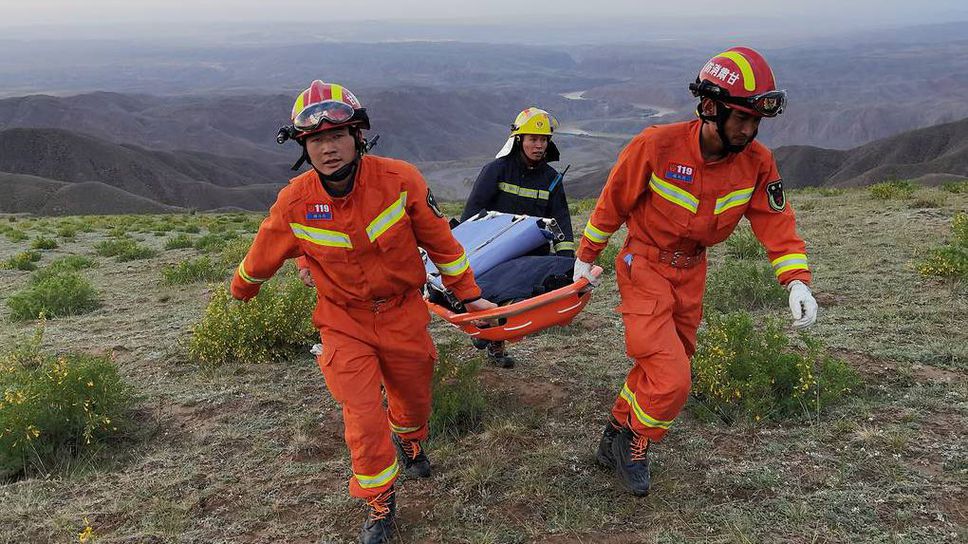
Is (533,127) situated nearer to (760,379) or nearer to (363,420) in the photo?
(760,379)

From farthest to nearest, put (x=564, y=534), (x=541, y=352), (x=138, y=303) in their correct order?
(x=138, y=303), (x=541, y=352), (x=564, y=534)

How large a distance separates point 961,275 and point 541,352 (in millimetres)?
4836

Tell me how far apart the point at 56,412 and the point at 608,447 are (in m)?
3.87

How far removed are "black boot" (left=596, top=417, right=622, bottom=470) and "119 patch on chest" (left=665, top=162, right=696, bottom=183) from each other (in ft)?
5.20

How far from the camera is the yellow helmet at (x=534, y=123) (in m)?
6.12

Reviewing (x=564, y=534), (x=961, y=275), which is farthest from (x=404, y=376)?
(x=961, y=275)

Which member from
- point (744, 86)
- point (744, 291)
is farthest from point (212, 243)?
point (744, 86)

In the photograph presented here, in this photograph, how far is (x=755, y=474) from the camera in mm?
4102

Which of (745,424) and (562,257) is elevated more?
(562,257)

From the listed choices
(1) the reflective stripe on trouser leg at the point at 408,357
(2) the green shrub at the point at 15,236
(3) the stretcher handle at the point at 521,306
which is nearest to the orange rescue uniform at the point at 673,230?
(3) the stretcher handle at the point at 521,306

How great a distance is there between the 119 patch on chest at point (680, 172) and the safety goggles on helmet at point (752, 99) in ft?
1.31

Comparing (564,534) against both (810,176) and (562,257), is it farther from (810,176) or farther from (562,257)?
(810,176)

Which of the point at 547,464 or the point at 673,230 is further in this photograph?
the point at 547,464

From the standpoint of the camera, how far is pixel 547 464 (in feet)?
14.5
